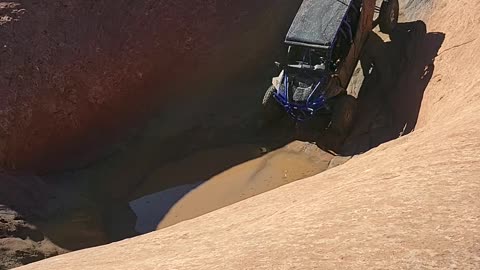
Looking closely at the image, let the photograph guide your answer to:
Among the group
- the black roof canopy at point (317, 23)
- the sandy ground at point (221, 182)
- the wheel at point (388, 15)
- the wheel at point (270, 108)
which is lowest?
the sandy ground at point (221, 182)

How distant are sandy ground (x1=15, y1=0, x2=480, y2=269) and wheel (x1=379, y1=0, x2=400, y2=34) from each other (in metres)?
3.02

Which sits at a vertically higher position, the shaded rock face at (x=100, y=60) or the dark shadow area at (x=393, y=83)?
the shaded rock face at (x=100, y=60)

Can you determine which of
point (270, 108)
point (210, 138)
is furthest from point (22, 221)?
point (270, 108)

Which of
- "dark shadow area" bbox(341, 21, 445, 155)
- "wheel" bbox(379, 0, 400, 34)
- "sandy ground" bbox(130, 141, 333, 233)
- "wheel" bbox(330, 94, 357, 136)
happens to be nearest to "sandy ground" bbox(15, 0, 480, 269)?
"dark shadow area" bbox(341, 21, 445, 155)

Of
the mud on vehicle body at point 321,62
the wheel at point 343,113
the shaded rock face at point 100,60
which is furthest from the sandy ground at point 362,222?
the shaded rock face at point 100,60

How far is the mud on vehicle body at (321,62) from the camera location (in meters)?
10.5

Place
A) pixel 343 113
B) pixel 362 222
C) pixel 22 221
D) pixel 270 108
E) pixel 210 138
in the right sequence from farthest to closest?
pixel 210 138
pixel 270 108
pixel 343 113
pixel 22 221
pixel 362 222

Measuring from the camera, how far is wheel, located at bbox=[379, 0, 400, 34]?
39.0 feet

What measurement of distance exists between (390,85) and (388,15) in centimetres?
132

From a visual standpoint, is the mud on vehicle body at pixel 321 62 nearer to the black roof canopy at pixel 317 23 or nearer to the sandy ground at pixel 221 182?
the black roof canopy at pixel 317 23

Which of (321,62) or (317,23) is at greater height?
(317,23)

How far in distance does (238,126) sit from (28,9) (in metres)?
4.26

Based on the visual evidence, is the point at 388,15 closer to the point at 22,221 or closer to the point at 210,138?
the point at 210,138

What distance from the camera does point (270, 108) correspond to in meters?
11.4
